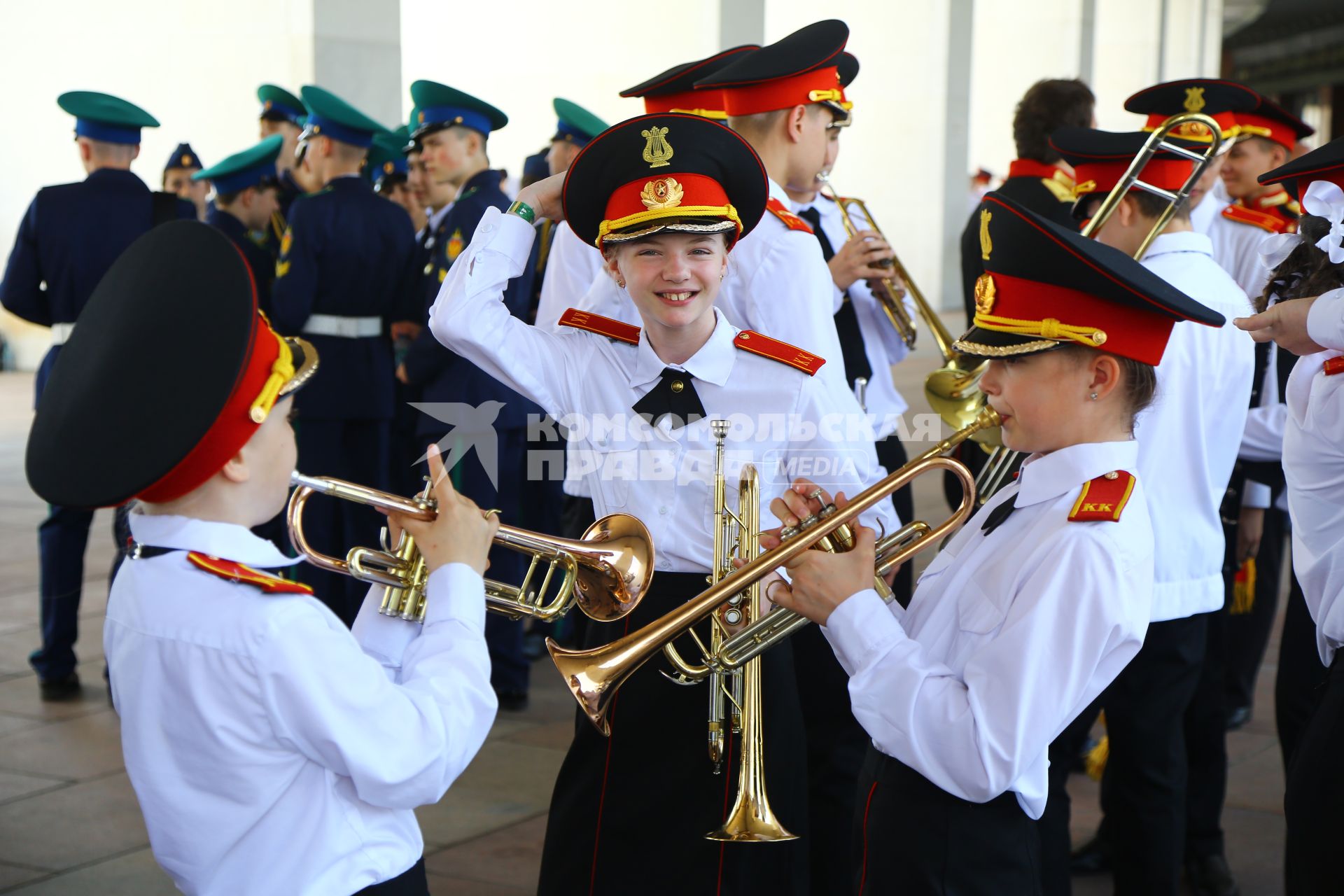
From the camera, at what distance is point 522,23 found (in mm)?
16281

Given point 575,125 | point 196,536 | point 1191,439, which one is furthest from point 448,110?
point 196,536

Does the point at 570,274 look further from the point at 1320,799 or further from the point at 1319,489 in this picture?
the point at 1320,799

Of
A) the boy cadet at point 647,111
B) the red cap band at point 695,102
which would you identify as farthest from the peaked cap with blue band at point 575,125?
the red cap band at point 695,102

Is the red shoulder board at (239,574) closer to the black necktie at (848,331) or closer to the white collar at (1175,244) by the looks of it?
the white collar at (1175,244)

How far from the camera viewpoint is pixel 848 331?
15.8ft

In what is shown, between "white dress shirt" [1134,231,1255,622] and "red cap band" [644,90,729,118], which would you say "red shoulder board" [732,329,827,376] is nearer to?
"white dress shirt" [1134,231,1255,622]

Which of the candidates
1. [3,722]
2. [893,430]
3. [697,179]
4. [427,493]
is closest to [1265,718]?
[893,430]

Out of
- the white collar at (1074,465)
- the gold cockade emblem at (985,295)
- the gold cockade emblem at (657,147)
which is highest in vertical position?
the gold cockade emblem at (657,147)

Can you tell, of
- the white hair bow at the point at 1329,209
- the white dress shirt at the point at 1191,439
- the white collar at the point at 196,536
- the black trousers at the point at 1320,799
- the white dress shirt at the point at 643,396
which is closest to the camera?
the white collar at the point at 196,536

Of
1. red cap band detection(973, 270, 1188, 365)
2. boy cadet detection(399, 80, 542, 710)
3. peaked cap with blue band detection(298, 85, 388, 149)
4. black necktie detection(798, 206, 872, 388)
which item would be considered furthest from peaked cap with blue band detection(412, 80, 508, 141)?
red cap band detection(973, 270, 1188, 365)

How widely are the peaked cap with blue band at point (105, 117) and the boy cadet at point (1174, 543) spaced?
4.31m

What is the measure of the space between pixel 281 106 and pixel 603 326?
6381mm

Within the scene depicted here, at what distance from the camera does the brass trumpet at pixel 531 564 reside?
217 centimetres

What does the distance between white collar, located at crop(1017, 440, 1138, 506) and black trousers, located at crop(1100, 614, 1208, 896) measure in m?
1.36
